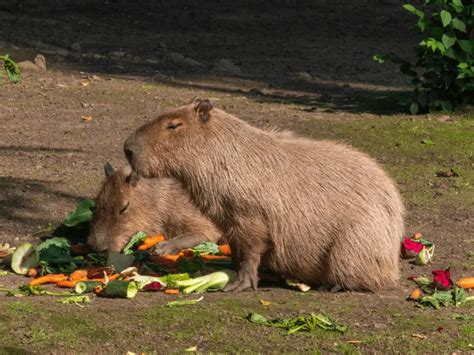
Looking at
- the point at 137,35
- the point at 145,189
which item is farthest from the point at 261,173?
the point at 137,35

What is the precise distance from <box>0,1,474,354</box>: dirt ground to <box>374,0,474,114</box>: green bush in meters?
0.20

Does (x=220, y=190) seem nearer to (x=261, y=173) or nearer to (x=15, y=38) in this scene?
→ (x=261, y=173)

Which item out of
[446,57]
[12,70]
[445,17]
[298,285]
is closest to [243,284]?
[298,285]

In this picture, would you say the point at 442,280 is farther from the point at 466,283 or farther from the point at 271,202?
the point at 271,202

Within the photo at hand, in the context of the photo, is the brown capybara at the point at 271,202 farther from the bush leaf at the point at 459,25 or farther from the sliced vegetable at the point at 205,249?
the bush leaf at the point at 459,25

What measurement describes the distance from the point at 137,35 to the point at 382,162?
7146 millimetres

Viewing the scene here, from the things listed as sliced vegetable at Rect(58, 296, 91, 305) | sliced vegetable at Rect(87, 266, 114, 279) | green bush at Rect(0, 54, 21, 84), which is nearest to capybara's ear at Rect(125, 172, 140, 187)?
sliced vegetable at Rect(87, 266, 114, 279)

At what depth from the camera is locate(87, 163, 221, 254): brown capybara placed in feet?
19.5

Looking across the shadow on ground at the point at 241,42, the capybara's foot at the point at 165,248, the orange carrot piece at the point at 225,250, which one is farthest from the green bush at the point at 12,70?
the orange carrot piece at the point at 225,250

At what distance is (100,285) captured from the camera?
4.84 m

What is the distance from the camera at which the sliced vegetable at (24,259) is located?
17.0ft

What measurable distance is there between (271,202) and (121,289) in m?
0.82

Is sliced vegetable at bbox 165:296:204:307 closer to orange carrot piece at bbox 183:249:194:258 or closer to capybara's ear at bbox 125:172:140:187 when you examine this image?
orange carrot piece at bbox 183:249:194:258

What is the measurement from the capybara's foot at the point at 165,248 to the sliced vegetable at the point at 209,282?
3.18ft
